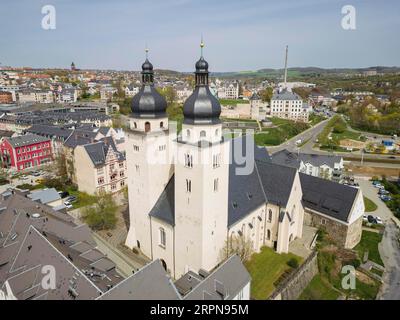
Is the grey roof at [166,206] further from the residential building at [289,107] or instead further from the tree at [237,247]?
the residential building at [289,107]

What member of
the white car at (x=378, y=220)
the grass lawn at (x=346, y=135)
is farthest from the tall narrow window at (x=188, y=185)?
the grass lawn at (x=346, y=135)

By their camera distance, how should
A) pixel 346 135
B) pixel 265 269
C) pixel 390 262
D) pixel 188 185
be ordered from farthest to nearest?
pixel 346 135, pixel 390 262, pixel 265 269, pixel 188 185

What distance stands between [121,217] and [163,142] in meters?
20.2

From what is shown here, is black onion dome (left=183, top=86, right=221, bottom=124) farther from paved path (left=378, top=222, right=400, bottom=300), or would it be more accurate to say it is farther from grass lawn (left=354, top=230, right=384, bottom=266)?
grass lawn (left=354, top=230, right=384, bottom=266)

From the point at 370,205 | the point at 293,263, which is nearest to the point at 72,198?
the point at 293,263

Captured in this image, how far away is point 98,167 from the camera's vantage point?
58.6 m

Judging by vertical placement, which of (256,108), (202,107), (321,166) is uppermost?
(202,107)

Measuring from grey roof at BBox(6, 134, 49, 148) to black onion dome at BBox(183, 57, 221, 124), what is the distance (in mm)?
62438

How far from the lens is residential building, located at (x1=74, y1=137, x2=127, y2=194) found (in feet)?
193

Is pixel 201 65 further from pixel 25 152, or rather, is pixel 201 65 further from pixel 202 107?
pixel 25 152

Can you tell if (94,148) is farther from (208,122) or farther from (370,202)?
(370,202)

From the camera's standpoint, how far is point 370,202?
60406 millimetres

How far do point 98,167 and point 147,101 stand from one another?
2898 cm

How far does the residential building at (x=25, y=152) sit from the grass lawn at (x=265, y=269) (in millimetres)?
63791
